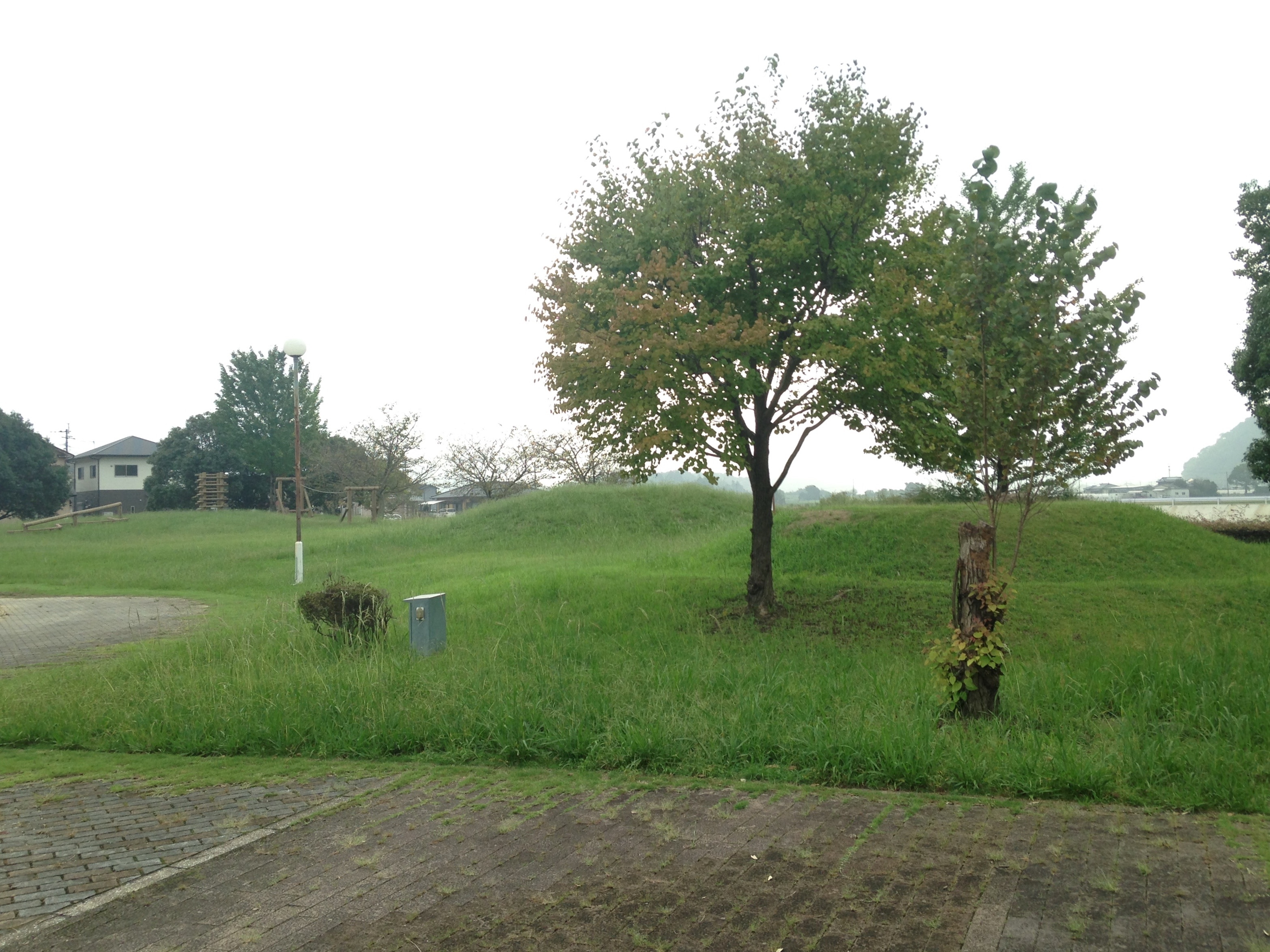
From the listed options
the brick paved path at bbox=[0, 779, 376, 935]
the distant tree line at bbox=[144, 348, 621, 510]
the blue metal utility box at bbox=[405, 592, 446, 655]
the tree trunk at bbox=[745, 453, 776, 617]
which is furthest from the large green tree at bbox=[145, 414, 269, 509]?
the brick paved path at bbox=[0, 779, 376, 935]

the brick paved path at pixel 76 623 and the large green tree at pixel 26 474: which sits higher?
the large green tree at pixel 26 474

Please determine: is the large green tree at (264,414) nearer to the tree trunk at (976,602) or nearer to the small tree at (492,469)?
the small tree at (492,469)

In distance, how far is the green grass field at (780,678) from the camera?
5.67 m

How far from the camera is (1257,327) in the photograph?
90.3 ft

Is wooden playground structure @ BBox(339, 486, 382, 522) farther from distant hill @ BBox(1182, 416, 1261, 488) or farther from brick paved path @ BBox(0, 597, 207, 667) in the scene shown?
distant hill @ BBox(1182, 416, 1261, 488)

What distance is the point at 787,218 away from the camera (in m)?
11.8

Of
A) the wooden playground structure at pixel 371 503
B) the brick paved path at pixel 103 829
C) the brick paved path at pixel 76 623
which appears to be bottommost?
the brick paved path at pixel 103 829

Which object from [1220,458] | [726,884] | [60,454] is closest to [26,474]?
[60,454]

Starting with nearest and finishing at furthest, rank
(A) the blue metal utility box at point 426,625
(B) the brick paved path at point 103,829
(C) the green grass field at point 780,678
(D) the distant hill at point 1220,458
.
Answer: (B) the brick paved path at point 103,829 < (C) the green grass field at point 780,678 < (A) the blue metal utility box at point 426,625 < (D) the distant hill at point 1220,458

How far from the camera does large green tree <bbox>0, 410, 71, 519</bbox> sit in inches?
2083

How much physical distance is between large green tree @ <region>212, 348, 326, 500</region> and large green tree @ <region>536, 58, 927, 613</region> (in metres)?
50.5

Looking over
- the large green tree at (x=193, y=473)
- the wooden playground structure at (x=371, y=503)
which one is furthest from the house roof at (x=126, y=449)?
the wooden playground structure at (x=371, y=503)

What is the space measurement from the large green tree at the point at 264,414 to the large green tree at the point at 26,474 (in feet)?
32.6

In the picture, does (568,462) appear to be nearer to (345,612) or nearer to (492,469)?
(492,469)
